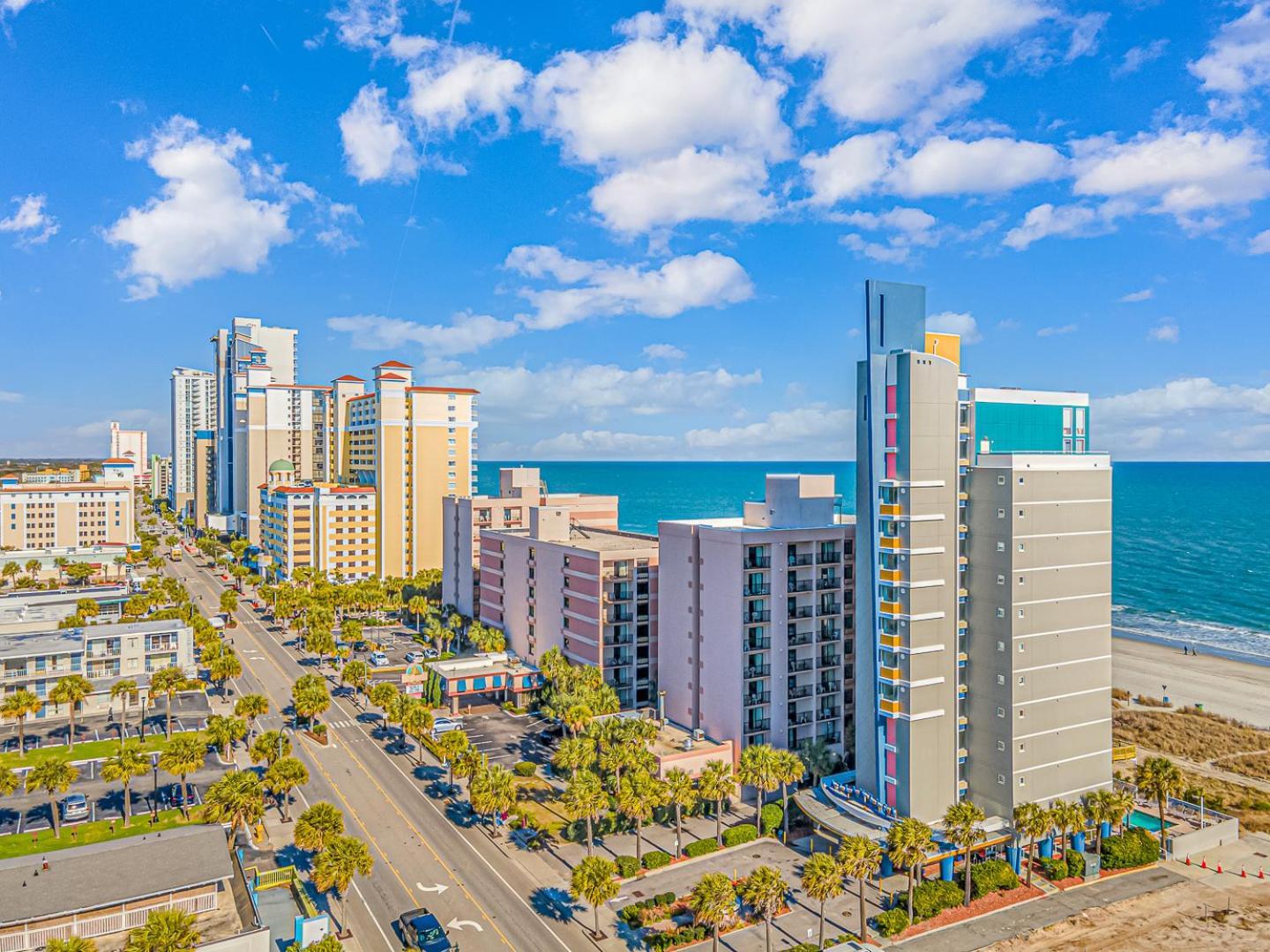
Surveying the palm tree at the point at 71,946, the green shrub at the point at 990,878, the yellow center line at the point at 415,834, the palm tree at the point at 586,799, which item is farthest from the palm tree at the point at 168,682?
the green shrub at the point at 990,878

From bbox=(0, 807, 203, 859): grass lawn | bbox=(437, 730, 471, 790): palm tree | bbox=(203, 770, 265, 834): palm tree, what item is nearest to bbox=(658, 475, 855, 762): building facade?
bbox=(437, 730, 471, 790): palm tree

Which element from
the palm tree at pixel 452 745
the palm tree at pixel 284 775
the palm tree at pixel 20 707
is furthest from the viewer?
the palm tree at pixel 20 707

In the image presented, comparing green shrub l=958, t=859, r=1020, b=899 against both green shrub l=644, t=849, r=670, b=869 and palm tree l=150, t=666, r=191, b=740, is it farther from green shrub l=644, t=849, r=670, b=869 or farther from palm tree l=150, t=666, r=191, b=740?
palm tree l=150, t=666, r=191, b=740

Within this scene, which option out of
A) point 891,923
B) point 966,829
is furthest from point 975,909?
point 891,923

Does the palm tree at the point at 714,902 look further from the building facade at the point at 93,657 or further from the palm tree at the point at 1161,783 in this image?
the building facade at the point at 93,657

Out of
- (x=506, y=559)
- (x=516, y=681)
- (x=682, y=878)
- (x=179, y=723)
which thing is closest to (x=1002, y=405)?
(x=682, y=878)

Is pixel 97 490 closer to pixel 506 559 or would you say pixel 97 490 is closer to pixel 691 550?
pixel 506 559

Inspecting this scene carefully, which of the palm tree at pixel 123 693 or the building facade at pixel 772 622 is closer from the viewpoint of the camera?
the building facade at pixel 772 622
